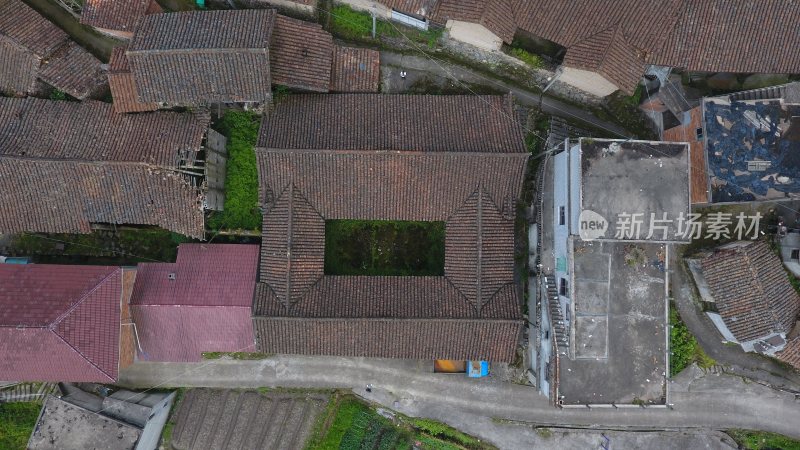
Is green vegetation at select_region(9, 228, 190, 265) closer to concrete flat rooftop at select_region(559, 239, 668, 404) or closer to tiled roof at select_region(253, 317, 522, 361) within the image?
tiled roof at select_region(253, 317, 522, 361)

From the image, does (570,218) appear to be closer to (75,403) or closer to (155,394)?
(155,394)

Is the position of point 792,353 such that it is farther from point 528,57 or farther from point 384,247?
point 384,247

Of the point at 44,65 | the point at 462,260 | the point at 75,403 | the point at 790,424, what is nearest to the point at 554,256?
the point at 462,260

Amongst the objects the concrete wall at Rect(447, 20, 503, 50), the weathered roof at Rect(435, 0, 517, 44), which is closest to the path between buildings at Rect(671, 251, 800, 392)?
the concrete wall at Rect(447, 20, 503, 50)

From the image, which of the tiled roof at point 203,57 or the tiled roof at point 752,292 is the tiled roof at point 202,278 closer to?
the tiled roof at point 203,57

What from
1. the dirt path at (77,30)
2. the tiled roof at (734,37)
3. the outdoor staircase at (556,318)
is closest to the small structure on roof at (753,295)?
the outdoor staircase at (556,318)

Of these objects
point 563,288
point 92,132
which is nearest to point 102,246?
point 92,132
